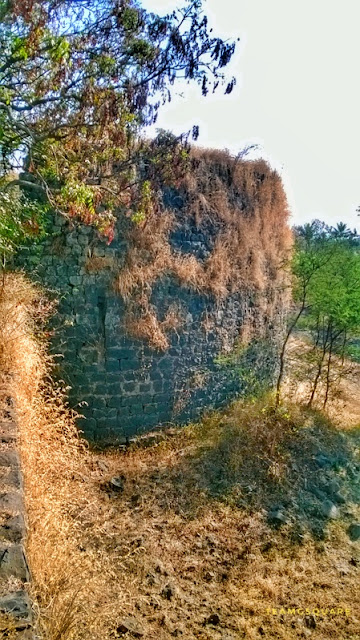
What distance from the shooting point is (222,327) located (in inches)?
289

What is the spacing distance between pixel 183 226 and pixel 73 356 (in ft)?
8.44

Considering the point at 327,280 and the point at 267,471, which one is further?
the point at 327,280

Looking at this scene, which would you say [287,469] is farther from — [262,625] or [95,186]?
[95,186]

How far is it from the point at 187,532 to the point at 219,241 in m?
4.45

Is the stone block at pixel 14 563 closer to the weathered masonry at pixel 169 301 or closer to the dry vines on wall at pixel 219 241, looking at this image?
the weathered masonry at pixel 169 301

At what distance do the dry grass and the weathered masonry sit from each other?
58 centimetres

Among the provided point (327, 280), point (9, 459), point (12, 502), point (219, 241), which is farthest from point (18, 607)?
point (327, 280)

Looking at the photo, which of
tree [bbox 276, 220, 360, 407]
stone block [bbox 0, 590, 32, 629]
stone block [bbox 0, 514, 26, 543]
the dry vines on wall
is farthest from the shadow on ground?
stone block [bbox 0, 590, 32, 629]

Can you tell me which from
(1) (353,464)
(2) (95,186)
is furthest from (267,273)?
(2) (95,186)

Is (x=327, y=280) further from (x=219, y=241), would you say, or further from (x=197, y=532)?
(x=197, y=532)

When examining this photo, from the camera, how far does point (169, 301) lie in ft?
21.4

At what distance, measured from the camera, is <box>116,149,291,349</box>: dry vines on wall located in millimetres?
6152

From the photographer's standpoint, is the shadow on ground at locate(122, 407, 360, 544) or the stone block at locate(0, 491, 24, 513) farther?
the shadow on ground at locate(122, 407, 360, 544)

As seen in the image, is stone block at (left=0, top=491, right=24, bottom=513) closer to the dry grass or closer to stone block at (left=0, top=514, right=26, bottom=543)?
stone block at (left=0, top=514, right=26, bottom=543)
